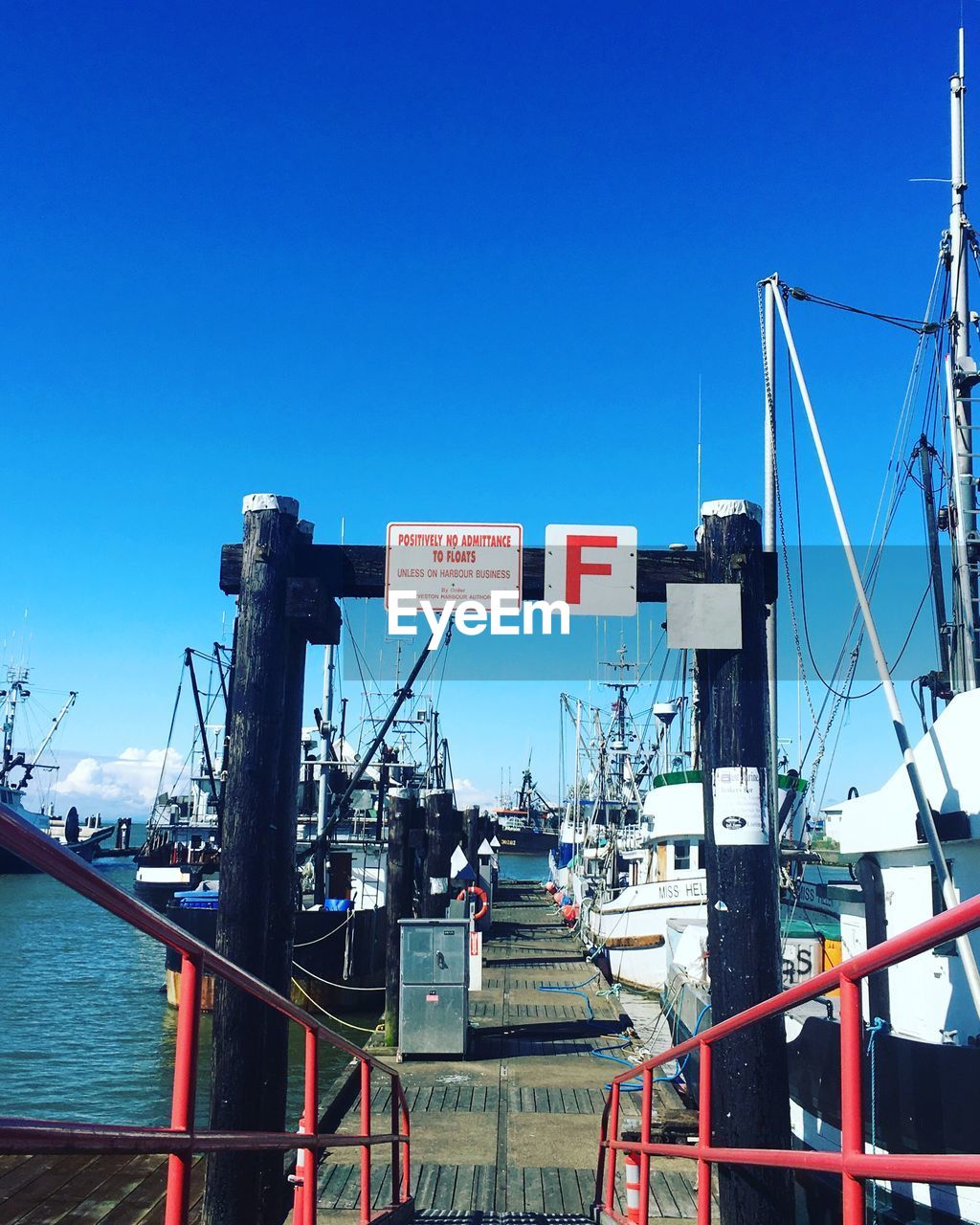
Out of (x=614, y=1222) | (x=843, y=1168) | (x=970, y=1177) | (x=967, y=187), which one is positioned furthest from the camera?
(x=967, y=187)

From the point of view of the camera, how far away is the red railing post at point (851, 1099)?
2.60 meters

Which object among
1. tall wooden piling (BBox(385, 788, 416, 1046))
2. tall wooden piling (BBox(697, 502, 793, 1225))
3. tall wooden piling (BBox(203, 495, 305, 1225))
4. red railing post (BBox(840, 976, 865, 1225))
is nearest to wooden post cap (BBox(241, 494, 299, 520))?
tall wooden piling (BBox(203, 495, 305, 1225))

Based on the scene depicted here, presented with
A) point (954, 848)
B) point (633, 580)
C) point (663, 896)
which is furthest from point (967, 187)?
point (663, 896)

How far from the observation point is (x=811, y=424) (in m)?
9.65

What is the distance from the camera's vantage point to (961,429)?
469 inches

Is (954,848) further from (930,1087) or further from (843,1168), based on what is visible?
(843,1168)

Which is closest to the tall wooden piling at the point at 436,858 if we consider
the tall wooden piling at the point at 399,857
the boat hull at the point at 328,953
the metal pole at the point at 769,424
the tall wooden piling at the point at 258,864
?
the tall wooden piling at the point at 399,857

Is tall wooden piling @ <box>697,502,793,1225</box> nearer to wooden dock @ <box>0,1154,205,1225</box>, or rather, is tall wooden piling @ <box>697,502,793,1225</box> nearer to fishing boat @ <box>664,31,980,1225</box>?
fishing boat @ <box>664,31,980,1225</box>

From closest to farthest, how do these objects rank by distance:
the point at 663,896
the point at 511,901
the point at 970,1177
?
the point at 970,1177
the point at 663,896
the point at 511,901

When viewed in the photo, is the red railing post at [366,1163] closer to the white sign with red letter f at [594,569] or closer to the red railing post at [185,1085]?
the white sign with red letter f at [594,569]

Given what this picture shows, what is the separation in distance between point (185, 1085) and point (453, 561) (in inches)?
127

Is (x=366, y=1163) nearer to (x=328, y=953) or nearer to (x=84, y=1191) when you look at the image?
(x=84, y=1191)

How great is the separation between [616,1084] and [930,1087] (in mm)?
2093

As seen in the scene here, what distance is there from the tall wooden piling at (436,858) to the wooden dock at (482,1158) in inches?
121
